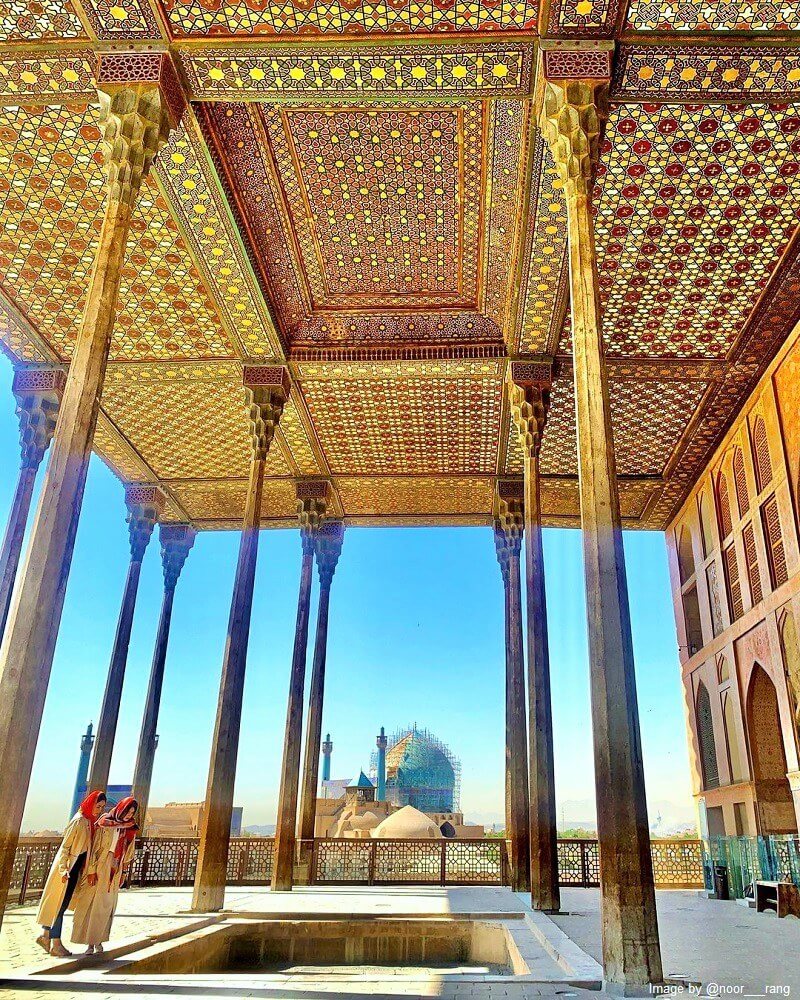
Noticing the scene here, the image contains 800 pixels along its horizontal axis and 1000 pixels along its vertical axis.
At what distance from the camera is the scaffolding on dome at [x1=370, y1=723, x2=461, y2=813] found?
37.3 metres

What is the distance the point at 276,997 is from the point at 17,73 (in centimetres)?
740

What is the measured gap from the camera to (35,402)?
36.2 feet

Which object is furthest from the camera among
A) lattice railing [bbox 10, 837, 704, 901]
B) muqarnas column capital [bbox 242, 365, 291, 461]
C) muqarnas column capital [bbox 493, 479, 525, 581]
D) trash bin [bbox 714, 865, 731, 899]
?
lattice railing [bbox 10, 837, 704, 901]

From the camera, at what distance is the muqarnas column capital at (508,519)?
42.5ft

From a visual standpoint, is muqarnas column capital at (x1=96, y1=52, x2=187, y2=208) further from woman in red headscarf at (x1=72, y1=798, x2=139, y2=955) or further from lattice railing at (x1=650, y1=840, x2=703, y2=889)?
lattice railing at (x1=650, y1=840, x2=703, y2=889)

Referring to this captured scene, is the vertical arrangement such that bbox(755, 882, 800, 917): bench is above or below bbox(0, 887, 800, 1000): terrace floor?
above

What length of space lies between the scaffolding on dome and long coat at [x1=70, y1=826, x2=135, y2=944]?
32.7 meters

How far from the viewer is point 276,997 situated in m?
4.27

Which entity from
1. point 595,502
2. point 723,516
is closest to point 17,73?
point 595,502

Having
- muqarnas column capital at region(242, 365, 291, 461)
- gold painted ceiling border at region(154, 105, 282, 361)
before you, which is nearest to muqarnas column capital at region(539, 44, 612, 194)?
gold painted ceiling border at region(154, 105, 282, 361)

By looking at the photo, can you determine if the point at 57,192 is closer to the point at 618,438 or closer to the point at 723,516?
the point at 618,438

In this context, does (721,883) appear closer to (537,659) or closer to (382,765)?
(537,659)

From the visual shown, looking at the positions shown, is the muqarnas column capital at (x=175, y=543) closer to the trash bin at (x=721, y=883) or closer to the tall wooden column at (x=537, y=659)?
the tall wooden column at (x=537, y=659)

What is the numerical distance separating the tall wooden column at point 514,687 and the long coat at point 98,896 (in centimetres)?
647
